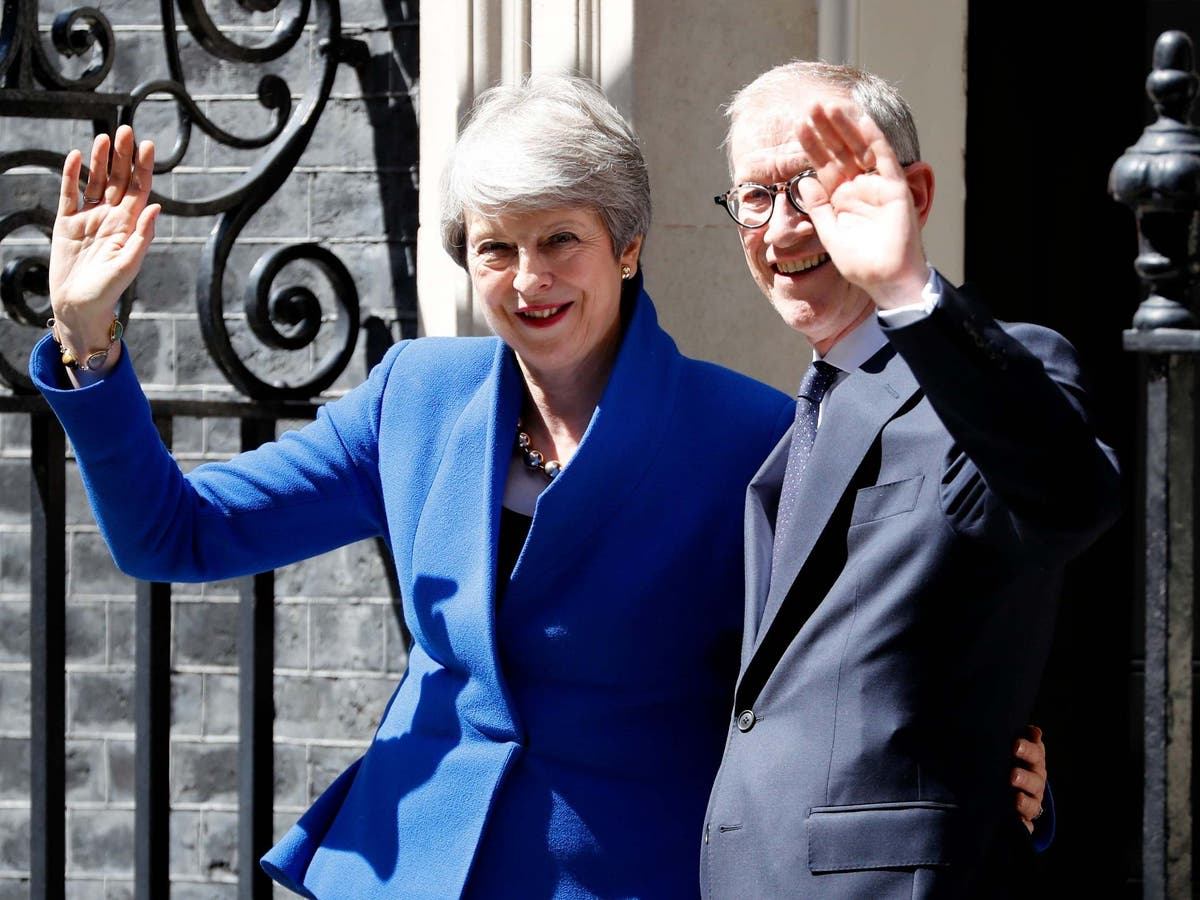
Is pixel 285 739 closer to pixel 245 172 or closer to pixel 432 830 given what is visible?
pixel 245 172

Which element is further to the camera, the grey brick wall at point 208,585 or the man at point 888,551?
the grey brick wall at point 208,585

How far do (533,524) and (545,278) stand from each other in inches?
13.7

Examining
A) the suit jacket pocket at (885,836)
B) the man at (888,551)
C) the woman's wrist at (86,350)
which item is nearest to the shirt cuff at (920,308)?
the man at (888,551)

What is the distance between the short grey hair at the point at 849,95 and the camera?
7.08 feet

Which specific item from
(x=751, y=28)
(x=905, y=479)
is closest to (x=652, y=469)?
(x=905, y=479)

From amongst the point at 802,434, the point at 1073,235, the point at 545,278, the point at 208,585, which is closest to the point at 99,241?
the point at 545,278

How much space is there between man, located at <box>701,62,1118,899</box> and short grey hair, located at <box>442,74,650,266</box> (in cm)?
32

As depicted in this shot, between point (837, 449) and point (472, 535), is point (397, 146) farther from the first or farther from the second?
point (837, 449)

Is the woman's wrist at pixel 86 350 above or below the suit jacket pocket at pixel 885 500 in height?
above

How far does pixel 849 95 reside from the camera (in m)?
2.18

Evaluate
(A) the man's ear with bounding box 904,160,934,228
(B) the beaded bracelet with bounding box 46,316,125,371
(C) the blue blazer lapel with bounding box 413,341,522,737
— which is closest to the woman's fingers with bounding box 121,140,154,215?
(B) the beaded bracelet with bounding box 46,316,125,371

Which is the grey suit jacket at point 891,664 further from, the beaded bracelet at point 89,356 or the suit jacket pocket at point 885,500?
the beaded bracelet at point 89,356

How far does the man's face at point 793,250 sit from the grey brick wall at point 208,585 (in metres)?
1.72

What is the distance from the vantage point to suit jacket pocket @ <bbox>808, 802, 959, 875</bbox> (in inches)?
74.0
